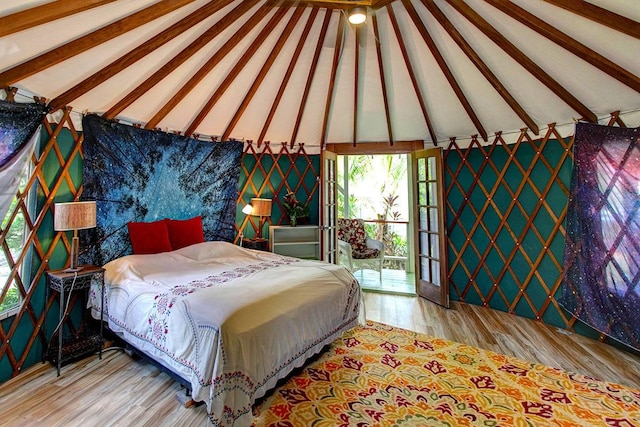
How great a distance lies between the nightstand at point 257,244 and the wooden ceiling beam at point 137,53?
2355mm

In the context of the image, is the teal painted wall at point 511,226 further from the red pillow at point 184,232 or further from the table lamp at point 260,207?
the red pillow at point 184,232

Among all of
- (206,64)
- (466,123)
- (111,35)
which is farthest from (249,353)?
(466,123)

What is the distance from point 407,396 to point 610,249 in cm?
230

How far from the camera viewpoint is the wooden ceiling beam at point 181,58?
2203 mm

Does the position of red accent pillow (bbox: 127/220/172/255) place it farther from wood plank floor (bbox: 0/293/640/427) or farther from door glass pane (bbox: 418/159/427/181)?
door glass pane (bbox: 418/159/427/181)

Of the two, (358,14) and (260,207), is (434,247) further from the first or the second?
(358,14)

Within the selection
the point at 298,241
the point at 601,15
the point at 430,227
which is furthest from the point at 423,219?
the point at 601,15

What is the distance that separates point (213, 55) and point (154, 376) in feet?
8.66

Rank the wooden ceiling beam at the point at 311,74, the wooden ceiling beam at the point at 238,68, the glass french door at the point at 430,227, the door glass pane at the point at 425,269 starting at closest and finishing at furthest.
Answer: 1. the wooden ceiling beam at the point at 238,68
2. the wooden ceiling beam at the point at 311,74
3. the glass french door at the point at 430,227
4. the door glass pane at the point at 425,269

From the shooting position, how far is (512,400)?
1.98 metres

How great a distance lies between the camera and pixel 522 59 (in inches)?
96.9

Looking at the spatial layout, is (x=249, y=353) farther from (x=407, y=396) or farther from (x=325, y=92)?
(x=325, y=92)

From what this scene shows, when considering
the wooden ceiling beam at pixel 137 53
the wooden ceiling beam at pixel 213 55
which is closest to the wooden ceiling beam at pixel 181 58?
the wooden ceiling beam at pixel 213 55

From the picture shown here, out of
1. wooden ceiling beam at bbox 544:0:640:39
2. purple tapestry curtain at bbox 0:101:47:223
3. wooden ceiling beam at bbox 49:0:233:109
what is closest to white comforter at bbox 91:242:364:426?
purple tapestry curtain at bbox 0:101:47:223
